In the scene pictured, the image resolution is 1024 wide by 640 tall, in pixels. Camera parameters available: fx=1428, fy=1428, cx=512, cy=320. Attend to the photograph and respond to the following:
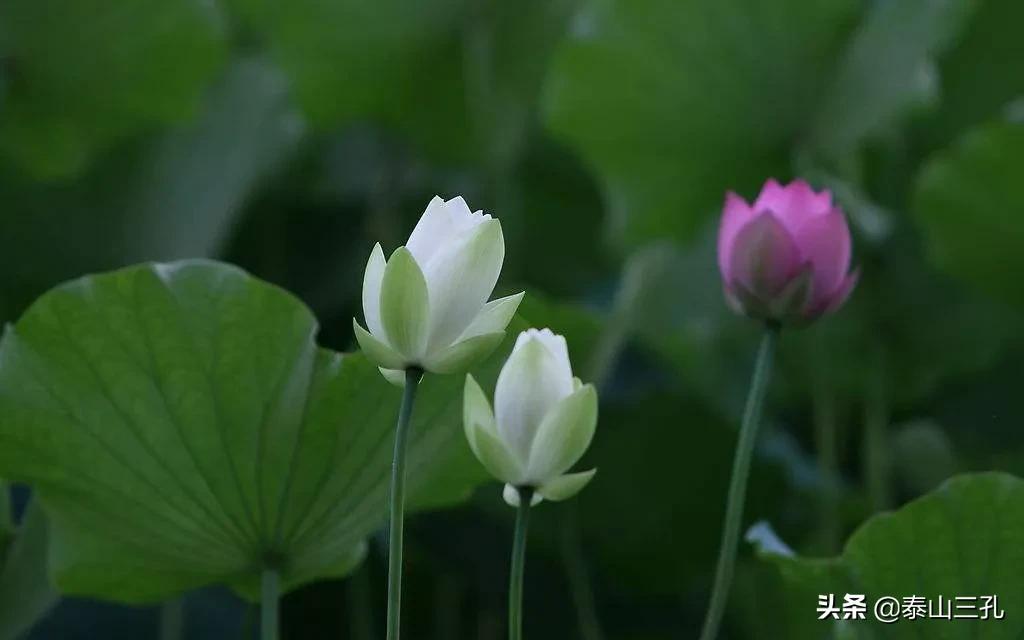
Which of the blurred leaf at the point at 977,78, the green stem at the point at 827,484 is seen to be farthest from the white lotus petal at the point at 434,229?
the blurred leaf at the point at 977,78

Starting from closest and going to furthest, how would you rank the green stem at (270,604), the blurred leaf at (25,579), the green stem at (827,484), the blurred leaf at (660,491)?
the green stem at (270,604) → the blurred leaf at (25,579) → the green stem at (827,484) → the blurred leaf at (660,491)

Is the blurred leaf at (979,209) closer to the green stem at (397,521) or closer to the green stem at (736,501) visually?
the green stem at (736,501)

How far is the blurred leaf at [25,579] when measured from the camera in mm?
575

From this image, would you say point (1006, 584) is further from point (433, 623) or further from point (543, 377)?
point (433, 623)

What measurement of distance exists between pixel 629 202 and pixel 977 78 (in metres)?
0.28

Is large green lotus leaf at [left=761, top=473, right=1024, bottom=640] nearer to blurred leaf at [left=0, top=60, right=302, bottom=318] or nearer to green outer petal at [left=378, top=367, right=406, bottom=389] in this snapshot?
green outer petal at [left=378, top=367, right=406, bottom=389]

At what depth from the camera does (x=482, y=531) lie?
34.4 inches

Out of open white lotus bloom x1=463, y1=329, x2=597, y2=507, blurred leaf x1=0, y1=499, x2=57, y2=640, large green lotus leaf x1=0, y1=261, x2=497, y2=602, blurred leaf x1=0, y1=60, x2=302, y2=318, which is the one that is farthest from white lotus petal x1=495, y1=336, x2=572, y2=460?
blurred leaf x1=0, y1=60, x2=302, y2=318

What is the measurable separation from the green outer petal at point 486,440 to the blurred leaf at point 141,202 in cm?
53

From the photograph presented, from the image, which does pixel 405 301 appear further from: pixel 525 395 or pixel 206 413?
pixel 206 413

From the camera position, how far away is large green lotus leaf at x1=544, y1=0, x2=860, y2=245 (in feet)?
2.76

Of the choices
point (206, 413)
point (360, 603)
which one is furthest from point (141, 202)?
point (206, 413)

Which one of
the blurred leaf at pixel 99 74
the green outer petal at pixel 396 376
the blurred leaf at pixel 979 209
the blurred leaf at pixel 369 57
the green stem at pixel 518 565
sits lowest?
the green stem at pixel 518 565

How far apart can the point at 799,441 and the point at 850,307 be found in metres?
0.17
